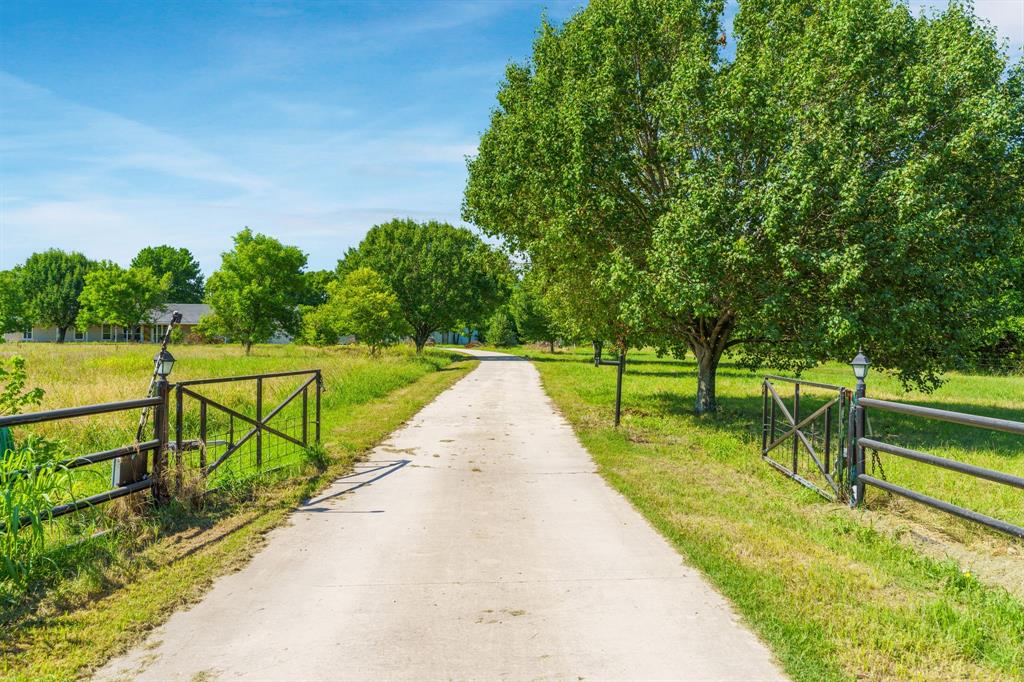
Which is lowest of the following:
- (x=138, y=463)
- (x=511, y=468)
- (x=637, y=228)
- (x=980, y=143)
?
(x=511, y=468)

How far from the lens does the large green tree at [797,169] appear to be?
40.1 feet

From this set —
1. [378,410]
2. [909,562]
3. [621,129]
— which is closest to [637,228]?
[621,129]

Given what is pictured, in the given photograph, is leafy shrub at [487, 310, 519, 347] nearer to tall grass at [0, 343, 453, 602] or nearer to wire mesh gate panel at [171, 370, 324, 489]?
wire mesh gate panel at [171, 370, 324, 489]

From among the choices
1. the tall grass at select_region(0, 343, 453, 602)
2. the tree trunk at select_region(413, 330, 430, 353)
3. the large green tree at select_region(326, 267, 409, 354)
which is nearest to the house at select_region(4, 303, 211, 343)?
the tree trunk at select_region(413, 330, 430, 353)

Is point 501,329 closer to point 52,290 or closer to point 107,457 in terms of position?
point 52,290

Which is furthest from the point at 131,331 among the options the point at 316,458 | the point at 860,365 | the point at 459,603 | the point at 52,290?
the point at 860,365

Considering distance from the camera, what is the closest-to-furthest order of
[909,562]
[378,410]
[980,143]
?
[909,562], [980,143], [378,410]

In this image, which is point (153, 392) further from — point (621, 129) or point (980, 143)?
point (980, 143)

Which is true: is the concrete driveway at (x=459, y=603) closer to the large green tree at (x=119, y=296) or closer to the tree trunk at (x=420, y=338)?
the tree trunk at (x=420, y=338)

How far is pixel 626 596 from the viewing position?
4.82 metres

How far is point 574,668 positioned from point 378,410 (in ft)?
43.0

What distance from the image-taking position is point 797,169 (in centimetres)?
1191

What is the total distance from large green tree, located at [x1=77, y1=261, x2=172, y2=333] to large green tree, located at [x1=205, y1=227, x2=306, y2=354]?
53.0ft

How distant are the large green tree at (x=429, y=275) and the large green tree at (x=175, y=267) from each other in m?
62.4
